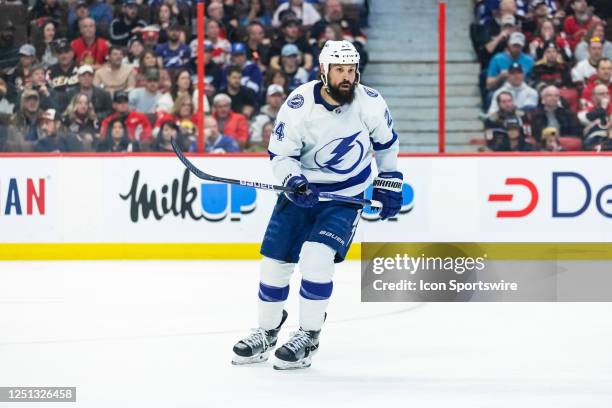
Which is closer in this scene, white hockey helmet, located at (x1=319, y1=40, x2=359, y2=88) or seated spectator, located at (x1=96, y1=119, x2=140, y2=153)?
white hockey helmet, located at (x1=319, y1=40, x2=359, y2=88)

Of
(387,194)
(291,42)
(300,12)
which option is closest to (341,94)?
(387,194)

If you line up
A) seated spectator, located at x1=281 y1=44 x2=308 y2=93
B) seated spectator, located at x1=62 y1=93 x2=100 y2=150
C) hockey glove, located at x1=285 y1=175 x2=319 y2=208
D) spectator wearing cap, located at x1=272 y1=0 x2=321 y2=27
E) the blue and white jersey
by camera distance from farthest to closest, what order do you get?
spectator wearing cap, located at x1=272 y1=0 x2=321 y2=27, seated spectator, located at x1=281 y1=44 x2=308 y2=93, seated spectator, located at x1=62 y1=93 x2=100 y2=150, the blue and white jersey, hockey glove, located at x1=285 y1=175 x2=319 y2=208

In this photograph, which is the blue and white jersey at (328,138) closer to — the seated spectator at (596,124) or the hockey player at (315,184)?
the hockey player at (315,184)

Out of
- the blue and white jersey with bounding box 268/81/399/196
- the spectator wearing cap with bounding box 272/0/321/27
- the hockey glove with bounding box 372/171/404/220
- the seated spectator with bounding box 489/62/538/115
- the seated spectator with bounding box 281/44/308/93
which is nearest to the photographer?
the blue and white jersey with bounding box 268/81/399/196

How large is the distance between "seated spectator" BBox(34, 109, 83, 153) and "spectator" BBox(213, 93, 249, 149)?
980mm

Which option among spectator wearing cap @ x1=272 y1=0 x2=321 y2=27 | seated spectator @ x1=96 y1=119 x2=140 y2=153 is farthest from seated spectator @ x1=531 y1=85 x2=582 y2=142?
seated spectator @ x1=96 y1=119 x2=140 y2=153

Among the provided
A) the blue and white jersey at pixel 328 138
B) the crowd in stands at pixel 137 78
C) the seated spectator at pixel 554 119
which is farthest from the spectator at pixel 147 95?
the blue and white jersey at pixel 328 138

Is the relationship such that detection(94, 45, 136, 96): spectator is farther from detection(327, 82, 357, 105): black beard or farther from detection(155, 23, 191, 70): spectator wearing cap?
detection(327, 82, 357, 105): black beard

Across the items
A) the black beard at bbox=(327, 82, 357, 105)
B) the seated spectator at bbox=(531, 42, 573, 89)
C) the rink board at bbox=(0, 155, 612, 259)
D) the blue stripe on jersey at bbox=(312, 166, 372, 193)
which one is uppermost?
the black beard at bbox=(327, 82, 357, 105)

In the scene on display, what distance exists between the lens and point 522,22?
31.1 ft

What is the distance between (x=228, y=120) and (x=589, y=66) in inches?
101

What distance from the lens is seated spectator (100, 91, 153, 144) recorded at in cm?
867

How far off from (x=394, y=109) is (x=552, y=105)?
46.2 inches

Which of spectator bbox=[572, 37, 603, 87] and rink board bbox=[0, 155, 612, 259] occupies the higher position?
spectator bbox=[572, 37, 603, 87]
